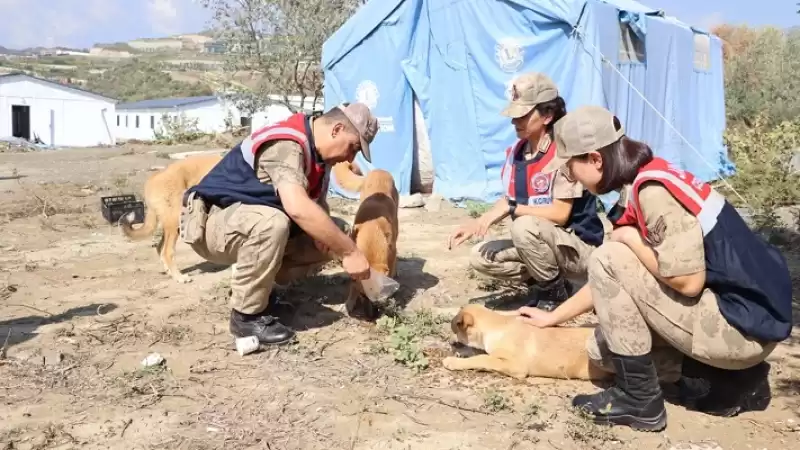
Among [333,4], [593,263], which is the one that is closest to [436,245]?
[593,263]

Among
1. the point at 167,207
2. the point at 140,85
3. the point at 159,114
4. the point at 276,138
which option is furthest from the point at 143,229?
the point at 140,85

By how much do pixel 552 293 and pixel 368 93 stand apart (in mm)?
6083

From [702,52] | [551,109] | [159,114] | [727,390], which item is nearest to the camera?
[727,390]

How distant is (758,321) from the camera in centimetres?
278

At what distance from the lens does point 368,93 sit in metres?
9.89

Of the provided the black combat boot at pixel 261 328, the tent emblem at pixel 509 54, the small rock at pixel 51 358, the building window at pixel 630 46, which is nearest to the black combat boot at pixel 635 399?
the black combat boot at pixel 261 328

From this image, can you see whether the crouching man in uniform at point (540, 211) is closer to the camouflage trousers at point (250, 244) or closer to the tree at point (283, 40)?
the camouflage trousers at point (250, 244)

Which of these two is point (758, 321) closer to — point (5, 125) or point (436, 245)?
point (436, 245)

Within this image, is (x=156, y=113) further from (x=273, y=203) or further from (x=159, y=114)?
(x=273, y=203)

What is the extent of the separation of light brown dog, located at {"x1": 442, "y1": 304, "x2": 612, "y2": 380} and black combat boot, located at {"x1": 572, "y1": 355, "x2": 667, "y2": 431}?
0.44 m

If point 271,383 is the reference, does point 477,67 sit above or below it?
above

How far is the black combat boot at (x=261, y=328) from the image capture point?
13.0 feet

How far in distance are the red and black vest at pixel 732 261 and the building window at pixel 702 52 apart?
10.3m

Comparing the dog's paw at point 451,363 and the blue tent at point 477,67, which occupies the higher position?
the blue tent at point 477,67
